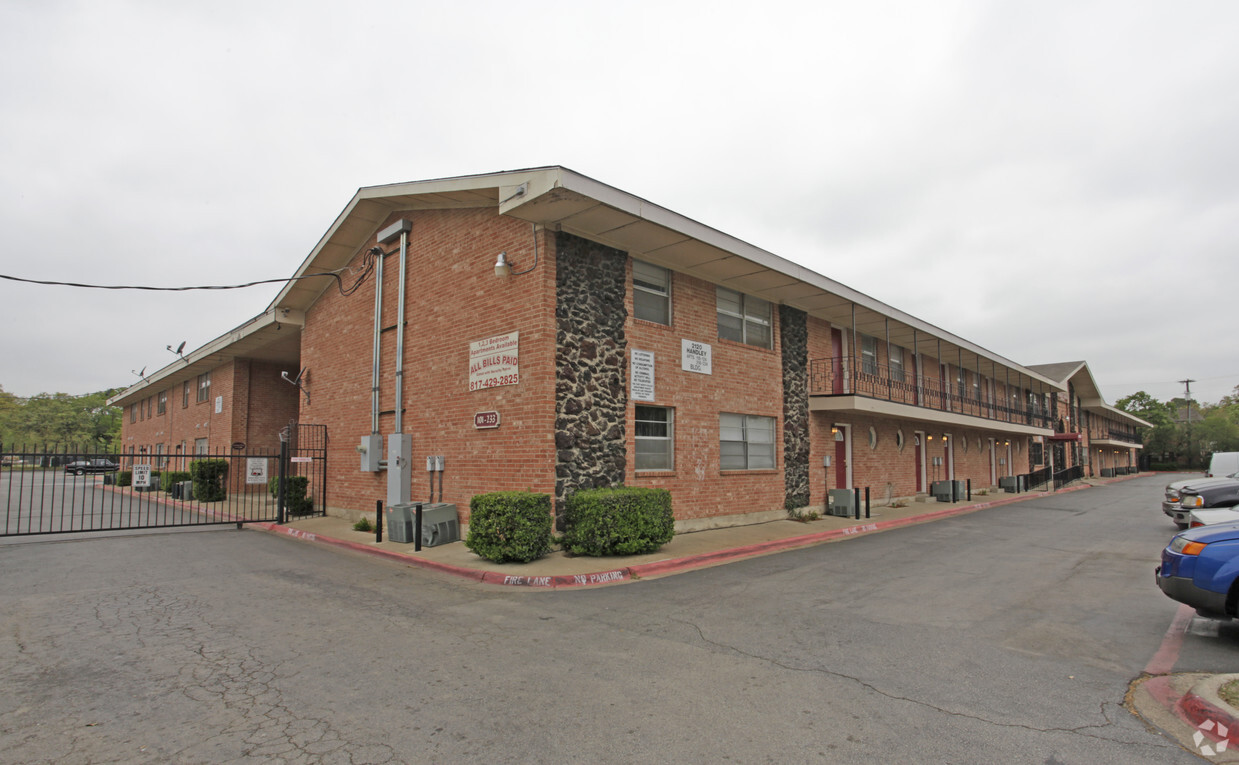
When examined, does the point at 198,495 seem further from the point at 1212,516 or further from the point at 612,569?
the point at 1212,516

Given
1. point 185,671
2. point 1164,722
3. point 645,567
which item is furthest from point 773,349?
point 185,671

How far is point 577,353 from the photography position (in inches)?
453

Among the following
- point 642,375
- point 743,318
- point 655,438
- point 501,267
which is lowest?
point 655,438

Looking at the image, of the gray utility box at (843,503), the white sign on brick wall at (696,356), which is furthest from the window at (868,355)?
the white sign on brick wall at (696,356)

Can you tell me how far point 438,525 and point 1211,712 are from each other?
411 inches

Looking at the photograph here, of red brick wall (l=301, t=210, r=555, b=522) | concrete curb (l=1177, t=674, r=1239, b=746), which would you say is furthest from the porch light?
concrete curb (l=1177, t=674, r=1239, b=746)

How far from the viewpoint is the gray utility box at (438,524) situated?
458 inches

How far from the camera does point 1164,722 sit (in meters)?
4.16

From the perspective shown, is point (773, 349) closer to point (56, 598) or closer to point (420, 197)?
point (420, 197)

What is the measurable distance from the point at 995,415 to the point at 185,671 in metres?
34.4

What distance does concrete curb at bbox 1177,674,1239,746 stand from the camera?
390 centimetres

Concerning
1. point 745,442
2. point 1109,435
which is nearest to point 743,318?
point 745,442

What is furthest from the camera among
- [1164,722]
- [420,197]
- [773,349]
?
[773,349]

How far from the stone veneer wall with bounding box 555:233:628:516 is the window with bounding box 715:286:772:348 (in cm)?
355
